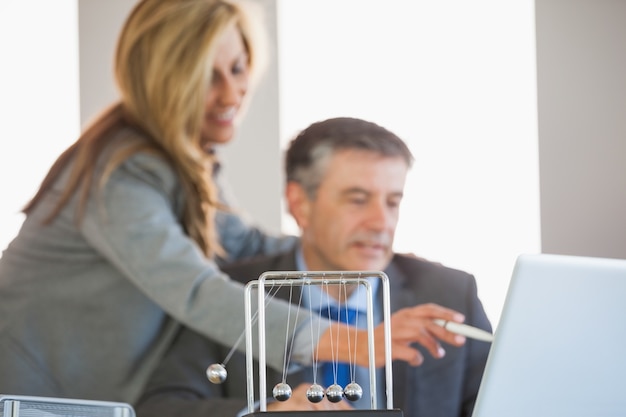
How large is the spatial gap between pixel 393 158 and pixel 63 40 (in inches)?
46.8

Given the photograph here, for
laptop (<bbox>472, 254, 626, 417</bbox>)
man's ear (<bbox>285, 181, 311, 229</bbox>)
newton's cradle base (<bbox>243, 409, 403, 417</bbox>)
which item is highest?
man's ear (<bbox>285, 181, 311, 229</bbox>)

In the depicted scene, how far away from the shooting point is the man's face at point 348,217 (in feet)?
11.2

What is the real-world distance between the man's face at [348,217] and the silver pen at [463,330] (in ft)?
0.93

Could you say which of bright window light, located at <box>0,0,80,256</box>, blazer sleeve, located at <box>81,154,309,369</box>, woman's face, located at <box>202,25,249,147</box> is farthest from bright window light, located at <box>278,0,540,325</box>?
bright window light, located at <box>0,0,80,256</box>

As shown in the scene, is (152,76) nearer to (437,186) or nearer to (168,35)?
(168,35)

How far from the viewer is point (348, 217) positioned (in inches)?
135

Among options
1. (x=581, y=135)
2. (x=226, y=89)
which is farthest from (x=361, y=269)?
(x=581, y=135)

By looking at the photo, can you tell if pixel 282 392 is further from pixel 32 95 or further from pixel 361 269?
pixel 32 95

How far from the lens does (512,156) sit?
11.8ft

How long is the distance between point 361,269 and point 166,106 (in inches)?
33.5

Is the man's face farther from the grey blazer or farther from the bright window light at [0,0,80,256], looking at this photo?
the bright window light at [0,0,80,256]

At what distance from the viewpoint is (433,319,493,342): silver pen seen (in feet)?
11.3

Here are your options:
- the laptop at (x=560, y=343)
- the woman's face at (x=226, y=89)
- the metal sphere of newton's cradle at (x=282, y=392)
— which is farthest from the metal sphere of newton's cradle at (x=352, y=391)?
the woman's face at (x=226, y=89)

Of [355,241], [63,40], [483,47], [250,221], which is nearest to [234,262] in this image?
[250,221]
